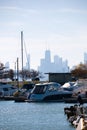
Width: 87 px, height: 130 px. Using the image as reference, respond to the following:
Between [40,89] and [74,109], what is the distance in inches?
1054

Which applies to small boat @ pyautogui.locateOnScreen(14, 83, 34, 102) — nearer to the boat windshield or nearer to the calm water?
the boat windshield

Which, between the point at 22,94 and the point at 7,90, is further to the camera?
the point at 7,90

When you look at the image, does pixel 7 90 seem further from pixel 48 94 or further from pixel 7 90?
pixel 48 94

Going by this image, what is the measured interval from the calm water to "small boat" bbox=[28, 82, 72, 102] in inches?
135

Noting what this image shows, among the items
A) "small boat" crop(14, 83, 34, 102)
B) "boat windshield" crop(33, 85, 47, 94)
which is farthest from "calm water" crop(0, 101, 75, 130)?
"small boat" crop(14, 83, 34, 102)

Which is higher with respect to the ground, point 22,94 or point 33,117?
point 22,94

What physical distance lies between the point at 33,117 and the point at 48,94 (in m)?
20.8

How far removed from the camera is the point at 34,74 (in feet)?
479

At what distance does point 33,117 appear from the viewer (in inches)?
2002

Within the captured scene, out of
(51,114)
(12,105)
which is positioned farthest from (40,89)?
(51,114)

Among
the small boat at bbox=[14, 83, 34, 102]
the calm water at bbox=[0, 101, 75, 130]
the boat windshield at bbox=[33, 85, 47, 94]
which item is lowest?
the calm water at bbox=[0, 101, 75, 130]

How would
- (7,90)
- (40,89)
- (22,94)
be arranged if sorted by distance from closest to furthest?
(40,89) < (22,94) < (7,90)

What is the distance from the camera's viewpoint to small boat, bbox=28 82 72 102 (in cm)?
7081

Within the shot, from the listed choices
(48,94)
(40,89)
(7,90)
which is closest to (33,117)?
(48,94)
